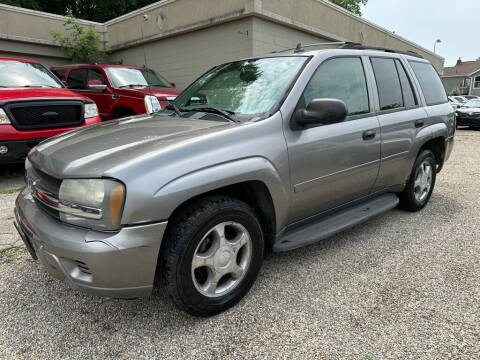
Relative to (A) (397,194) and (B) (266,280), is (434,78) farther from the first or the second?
(B) (266,280)

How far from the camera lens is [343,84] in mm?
3039

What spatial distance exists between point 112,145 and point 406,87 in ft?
10.2

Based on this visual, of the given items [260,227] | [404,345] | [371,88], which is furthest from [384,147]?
[404,345]

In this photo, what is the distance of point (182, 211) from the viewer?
2.05 m

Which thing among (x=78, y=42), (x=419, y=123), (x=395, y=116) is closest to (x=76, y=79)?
(x=78, y=42)

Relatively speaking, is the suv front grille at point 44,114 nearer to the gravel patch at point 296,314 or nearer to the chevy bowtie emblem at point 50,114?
the chevy bowtie emblem at point 50,114

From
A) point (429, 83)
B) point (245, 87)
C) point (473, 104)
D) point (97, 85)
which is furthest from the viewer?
point (473, 104)

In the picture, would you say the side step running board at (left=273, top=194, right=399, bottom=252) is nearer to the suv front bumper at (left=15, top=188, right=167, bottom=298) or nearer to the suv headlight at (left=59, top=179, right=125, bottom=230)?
the suv front bumper at (left=15, top=188, right=167, bottom=298)

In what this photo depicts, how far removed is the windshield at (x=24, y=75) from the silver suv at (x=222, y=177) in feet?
12.4

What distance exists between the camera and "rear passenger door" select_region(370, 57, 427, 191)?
3.34m

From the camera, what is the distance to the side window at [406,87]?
3697 millimetres

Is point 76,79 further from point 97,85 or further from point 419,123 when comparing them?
point 419,123

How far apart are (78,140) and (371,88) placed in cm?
255

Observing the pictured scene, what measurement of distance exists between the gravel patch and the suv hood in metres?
0.96
